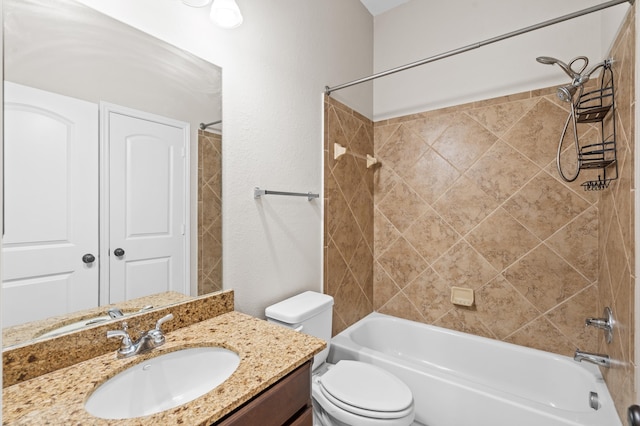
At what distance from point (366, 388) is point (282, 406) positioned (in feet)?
2.19

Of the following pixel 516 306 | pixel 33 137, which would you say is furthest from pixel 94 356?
pixel 516 306

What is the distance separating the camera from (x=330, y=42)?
6.73 feet

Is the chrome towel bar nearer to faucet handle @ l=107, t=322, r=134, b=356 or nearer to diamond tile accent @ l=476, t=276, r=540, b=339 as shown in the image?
faucet handle @ l=107, t=322, r=134, b=356

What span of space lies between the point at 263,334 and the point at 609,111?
192cm

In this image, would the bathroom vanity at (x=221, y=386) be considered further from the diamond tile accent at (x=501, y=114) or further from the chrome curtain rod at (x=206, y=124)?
the diamond tile accent at (x=501, y=114)

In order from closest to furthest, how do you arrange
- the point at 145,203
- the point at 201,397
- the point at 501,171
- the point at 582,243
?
1. the point at 201,397
2. the point at 145,203
3. the point at 582,243
4. the point at 501,171

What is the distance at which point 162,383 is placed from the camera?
0.98 m

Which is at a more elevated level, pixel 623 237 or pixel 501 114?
pixel 501 114

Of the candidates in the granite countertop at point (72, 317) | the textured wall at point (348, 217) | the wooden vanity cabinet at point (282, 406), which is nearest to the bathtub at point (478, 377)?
the textured wall at point (348, 217)

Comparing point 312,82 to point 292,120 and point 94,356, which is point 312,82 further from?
point 94,356

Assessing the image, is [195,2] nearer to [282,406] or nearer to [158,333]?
[158,333]

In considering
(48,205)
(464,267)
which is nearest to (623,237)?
(464,267)

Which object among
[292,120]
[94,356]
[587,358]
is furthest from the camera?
[292,120]

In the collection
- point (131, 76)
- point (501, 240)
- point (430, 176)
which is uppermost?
point (131, 76)
